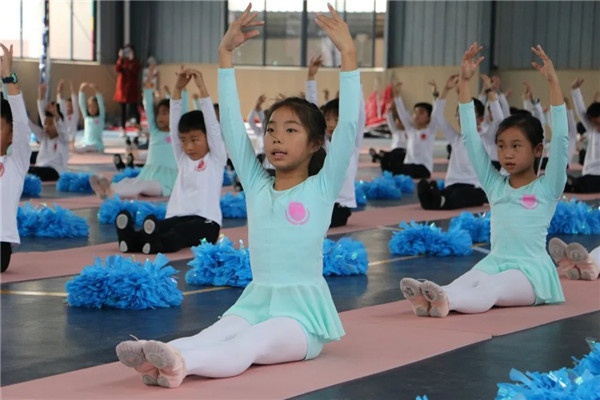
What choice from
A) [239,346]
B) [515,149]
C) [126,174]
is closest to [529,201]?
[515,149]

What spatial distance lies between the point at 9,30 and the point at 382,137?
22.7ft

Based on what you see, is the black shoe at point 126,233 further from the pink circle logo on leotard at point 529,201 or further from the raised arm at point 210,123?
the pink circle logo on leotard at point 529,201

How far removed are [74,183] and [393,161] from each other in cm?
385

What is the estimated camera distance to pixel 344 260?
19.0 feet

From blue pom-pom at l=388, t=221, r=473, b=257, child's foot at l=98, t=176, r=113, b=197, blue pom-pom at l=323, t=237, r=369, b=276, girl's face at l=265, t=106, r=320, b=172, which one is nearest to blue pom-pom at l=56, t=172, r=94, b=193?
child's foot at l=98, t=176, r=113, b=197

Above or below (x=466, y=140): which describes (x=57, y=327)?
below

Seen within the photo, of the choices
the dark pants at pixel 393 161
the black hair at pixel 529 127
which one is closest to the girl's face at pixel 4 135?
the black hair at pixel 529 127

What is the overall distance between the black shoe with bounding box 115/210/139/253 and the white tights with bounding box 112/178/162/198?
3.27m

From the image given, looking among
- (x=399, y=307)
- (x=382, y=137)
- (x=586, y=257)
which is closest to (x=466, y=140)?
(x=399, y=307)

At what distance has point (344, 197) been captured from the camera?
8.18 meters

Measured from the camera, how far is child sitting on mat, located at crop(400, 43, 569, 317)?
478cm

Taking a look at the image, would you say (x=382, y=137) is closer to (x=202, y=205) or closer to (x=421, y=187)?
(x=421, y=187)

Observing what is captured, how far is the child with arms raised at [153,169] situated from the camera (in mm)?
9375

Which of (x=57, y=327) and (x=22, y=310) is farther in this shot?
(x=22, y=310)
